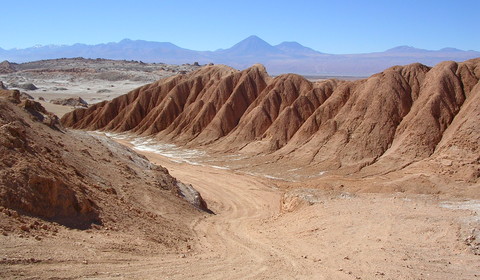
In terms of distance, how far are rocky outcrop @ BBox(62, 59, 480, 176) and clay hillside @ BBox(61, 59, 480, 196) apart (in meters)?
0.09

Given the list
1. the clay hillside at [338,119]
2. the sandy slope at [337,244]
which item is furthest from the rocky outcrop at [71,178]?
the clay hillside at [338,119]

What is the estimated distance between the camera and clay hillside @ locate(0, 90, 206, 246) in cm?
1230

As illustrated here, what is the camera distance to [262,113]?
4334 centimetres

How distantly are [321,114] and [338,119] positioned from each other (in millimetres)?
2141

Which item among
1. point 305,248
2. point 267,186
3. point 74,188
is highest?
point 74,188

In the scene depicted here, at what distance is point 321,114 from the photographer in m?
38.8

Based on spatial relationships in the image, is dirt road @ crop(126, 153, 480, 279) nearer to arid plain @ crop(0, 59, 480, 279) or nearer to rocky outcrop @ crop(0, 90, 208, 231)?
arid plain @ crop(0, 59, 480, 279)

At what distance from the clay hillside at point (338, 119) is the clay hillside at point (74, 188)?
598 inches

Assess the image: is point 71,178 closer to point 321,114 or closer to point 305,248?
point 305,248

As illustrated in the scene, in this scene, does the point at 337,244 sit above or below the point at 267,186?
above

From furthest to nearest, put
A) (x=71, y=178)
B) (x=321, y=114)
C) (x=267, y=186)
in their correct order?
(x=321, y=114), (x=267, y=186), (x=71, y=178)

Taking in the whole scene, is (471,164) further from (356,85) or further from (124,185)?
(124,185)

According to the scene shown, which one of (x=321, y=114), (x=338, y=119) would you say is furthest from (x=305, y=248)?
(x=321, y=114)

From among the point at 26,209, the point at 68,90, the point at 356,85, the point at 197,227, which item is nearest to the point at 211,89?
the point at 356,85
